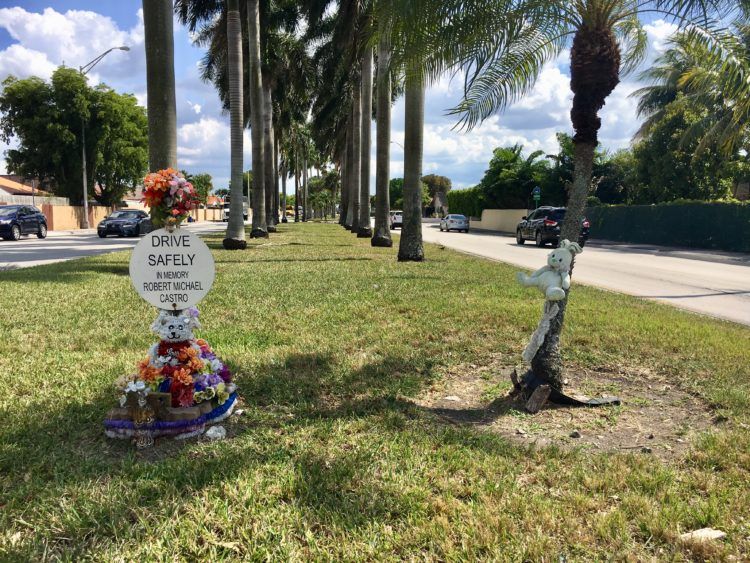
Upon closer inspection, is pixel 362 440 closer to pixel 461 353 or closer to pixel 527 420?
pixel 527 420

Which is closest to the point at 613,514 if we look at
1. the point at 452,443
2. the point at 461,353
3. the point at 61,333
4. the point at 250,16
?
the point at 452,443

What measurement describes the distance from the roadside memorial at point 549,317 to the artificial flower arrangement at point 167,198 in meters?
2.51

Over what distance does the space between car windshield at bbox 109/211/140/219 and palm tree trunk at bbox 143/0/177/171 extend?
742 inches

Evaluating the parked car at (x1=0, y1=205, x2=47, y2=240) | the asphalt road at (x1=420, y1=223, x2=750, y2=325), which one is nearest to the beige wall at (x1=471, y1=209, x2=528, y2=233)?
the asphalt road at (x1=420, y1=223, x2=750, y2=325)

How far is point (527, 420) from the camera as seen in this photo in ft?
13.2

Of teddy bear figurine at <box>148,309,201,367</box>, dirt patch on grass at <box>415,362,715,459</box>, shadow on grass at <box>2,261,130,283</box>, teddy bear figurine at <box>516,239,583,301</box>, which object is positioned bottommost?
dirt patch on grass at <box>415,362,715,459</box>

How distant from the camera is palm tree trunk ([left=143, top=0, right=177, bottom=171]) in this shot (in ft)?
33.1

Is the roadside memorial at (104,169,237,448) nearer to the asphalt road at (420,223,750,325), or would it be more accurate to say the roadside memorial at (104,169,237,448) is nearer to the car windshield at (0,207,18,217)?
the asphalt road at (420,223,750,325)

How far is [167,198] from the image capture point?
11.8 feet

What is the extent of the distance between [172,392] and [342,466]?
1.24m

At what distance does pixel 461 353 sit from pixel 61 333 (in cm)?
428


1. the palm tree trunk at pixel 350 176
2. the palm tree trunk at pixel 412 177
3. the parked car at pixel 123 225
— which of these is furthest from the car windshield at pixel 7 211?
the palm tree trunk at pixel 412 177

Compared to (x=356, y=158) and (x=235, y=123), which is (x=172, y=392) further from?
(x=356, y=158)

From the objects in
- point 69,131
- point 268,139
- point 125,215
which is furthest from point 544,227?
point 69,131
